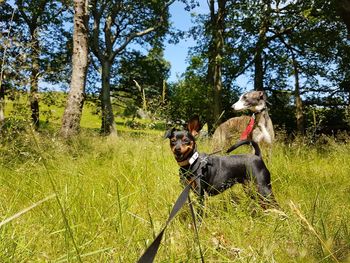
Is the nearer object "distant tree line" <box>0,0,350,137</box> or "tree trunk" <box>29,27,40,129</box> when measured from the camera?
"tree trunk" <box>29,27,40,129</box>

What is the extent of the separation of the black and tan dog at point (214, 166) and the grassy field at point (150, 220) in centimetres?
18

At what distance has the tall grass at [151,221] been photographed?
1605 millimetres

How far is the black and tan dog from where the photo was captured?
3.53 metres

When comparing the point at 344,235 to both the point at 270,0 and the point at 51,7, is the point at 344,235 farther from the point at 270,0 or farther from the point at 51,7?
the point at 51,7

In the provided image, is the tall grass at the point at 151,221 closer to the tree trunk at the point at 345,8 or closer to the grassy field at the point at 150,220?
the grassy field at the point at 150,220

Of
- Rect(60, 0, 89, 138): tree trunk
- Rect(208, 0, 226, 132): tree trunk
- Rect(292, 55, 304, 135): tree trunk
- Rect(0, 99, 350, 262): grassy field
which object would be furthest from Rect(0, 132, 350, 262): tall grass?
Rect(292, 55, 304, 135): tree trunk

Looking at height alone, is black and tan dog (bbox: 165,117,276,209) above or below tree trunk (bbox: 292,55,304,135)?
below

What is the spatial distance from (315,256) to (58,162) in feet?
10.5

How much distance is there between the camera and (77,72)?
801cm

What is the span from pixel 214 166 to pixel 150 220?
249cm

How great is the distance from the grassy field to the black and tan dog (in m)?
0.18

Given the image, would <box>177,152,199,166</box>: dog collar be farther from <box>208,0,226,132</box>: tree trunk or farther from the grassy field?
<box>208,0,226,132</box>: tree trunk

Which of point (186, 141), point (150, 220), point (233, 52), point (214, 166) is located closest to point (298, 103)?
point (233, 52)

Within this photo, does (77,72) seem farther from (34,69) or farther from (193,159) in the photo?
(193,159)
